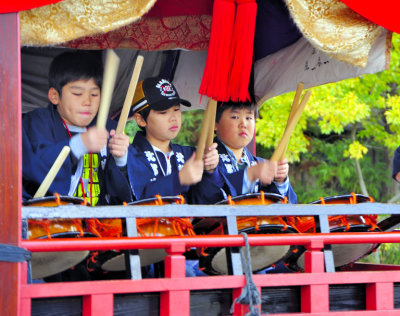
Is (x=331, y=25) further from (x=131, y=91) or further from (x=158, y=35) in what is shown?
(x=158, y=35)

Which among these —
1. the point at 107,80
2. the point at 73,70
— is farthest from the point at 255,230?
the point at 73,70

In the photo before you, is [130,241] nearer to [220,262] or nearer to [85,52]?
[220,262]

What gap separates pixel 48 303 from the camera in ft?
7.89

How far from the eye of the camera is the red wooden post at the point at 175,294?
2502mm

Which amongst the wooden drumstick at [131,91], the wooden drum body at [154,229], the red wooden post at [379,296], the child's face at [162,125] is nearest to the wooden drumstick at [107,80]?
the wooden drumstick at [131,91]

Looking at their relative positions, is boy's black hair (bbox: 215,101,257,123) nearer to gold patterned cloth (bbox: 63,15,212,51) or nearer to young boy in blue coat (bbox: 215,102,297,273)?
young boy in blue coat (bbox: 215,102,297,273)

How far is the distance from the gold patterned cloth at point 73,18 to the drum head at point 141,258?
0.98 m

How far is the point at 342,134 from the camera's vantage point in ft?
37.7

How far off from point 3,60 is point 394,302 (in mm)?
2057

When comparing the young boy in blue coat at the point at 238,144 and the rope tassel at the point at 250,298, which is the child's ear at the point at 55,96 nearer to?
the young boy in blue coat at the point at 238,144

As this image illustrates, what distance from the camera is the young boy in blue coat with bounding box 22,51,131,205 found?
3.23m

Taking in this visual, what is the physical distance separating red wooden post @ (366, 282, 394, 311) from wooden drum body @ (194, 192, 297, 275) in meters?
0.42

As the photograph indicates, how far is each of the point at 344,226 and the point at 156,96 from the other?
1410 mm

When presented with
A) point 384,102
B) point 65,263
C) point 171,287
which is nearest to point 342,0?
point 171,287
